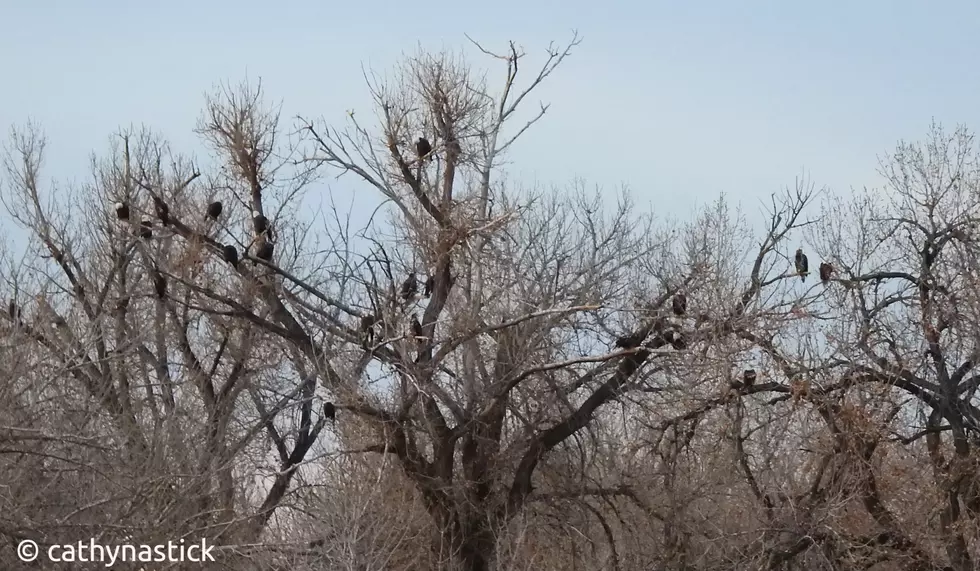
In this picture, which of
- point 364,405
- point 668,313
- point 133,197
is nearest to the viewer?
point 364,405

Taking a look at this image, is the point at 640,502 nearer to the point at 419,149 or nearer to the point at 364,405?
the point at 364,405

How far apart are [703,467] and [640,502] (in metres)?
0.97

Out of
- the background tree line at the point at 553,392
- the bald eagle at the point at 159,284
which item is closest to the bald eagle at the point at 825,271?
the background tree line at the point at 553,392

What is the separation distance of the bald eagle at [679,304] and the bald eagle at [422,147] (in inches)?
138

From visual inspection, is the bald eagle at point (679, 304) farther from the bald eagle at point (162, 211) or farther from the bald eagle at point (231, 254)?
the bald eagle at point (162, 211)

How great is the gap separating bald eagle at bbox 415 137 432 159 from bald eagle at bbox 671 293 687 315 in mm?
3493

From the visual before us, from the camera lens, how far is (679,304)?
524 inches

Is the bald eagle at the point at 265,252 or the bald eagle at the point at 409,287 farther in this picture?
the bald eagle at the point at 265,252

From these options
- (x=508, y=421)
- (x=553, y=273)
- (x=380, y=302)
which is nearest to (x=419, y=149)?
(x=380, y=302)

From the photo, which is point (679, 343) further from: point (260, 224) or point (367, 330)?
point (260, 224)

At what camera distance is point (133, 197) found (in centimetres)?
1708

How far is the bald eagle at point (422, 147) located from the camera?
1359cm

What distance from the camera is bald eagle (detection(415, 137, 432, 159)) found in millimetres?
13594

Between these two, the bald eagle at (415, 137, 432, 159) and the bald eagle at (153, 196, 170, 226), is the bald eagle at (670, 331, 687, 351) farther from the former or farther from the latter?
the bald eagle at (153, 196, 170, 226)
